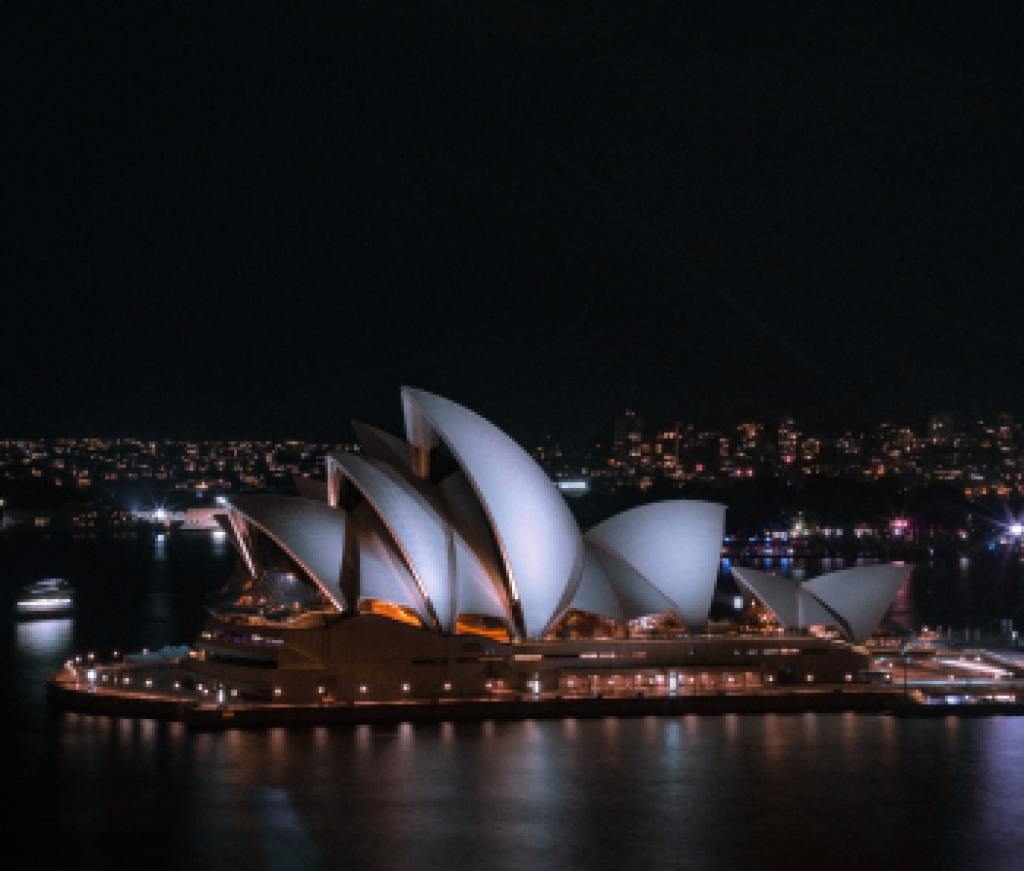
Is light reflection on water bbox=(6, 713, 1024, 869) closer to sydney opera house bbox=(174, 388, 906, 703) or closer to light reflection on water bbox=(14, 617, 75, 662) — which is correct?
sydney opera house bbox=(174, 388, 906, 703)

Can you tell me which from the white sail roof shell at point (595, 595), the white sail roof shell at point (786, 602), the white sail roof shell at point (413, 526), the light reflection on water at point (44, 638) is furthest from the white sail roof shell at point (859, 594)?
the light reflection on water at point (44, 638)

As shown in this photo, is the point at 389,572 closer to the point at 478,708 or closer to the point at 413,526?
the point at 413,526

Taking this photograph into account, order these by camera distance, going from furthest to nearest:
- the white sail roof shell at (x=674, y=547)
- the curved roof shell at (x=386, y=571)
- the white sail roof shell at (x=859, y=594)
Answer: the white sail roof shell at (x=859, y=594)
the white sail roof shell at (x=674, y=547)
the curved roof shell at (x=386, y=571)

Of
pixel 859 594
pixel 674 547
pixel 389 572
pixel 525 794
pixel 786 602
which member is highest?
pixel 674 547

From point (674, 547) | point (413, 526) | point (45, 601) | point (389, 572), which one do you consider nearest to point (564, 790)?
point (413, 526)

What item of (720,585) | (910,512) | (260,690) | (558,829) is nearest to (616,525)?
(260,690)

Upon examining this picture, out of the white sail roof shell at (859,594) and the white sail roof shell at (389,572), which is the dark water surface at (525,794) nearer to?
the white sail roof shell at (389,572)
